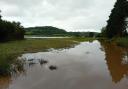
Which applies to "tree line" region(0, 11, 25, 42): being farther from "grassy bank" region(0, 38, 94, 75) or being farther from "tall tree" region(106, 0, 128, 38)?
"tall tree" region(106, 0, 128, 38)

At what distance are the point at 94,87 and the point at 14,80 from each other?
16.5 ft

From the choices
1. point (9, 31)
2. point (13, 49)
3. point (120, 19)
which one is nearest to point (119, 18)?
point (120, 19)

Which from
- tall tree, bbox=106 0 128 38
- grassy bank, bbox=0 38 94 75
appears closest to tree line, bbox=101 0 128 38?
tall tree, bbox=106 0 128 38

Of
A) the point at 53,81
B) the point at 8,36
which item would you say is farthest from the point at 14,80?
the point at 8,36


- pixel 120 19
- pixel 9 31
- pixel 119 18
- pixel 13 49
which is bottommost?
pixel 13 49

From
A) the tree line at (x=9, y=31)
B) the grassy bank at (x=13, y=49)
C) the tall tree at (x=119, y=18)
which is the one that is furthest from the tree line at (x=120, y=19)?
the tree line at (x=9, y=31)

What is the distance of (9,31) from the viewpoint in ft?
197

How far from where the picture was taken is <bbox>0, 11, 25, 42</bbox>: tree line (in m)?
54.9

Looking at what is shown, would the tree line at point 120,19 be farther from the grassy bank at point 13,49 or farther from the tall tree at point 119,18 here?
the grassy bank at point 13,49

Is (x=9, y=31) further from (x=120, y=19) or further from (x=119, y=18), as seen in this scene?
(x=120, y=19)

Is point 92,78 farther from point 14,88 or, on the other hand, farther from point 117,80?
point 14,88

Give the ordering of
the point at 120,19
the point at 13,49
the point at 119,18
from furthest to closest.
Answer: the point at 120,19 < the point at 119,18 < the point at 13,49

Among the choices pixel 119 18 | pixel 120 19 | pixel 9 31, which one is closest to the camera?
pixel 9 31

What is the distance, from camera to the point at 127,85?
13789 millimetres
